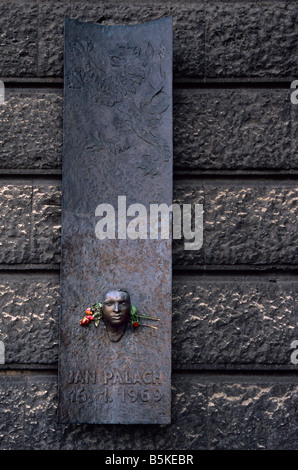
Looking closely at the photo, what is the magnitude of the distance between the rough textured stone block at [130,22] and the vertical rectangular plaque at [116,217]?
139mm

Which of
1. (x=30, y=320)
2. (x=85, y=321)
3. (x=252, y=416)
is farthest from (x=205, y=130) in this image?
(x=252, y=416)

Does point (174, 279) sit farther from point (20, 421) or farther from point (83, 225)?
point (20, 421)

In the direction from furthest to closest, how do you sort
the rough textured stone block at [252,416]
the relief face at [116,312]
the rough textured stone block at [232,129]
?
the rough textured stone block at [232,129], the rough textured stone block at [252,416], the relief face at [116,312]

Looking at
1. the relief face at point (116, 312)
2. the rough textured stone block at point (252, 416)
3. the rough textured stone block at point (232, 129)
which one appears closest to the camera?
the relief face at point (116, 312)

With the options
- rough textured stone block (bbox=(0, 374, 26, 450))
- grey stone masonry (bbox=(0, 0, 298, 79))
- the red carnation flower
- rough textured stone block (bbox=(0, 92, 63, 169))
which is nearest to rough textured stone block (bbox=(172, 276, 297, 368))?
the red carnation flower

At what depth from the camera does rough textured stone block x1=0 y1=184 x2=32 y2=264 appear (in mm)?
2457

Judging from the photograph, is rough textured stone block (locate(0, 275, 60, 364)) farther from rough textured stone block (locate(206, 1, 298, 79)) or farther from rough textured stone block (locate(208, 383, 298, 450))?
rough textured stone block (locate(206, 1, 298, 79))

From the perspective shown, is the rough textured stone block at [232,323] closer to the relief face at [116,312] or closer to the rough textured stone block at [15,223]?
the relief face at [116,312]

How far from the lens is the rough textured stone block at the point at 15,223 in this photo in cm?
246

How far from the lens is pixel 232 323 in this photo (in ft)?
7.95

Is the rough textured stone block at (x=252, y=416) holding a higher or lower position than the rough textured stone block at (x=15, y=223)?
lower

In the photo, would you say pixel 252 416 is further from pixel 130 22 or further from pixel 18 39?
pixel 18 39

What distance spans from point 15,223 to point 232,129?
1100 millimetres

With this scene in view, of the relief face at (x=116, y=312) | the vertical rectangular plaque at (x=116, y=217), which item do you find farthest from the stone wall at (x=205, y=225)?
the relief face at (x=116, y=312)
